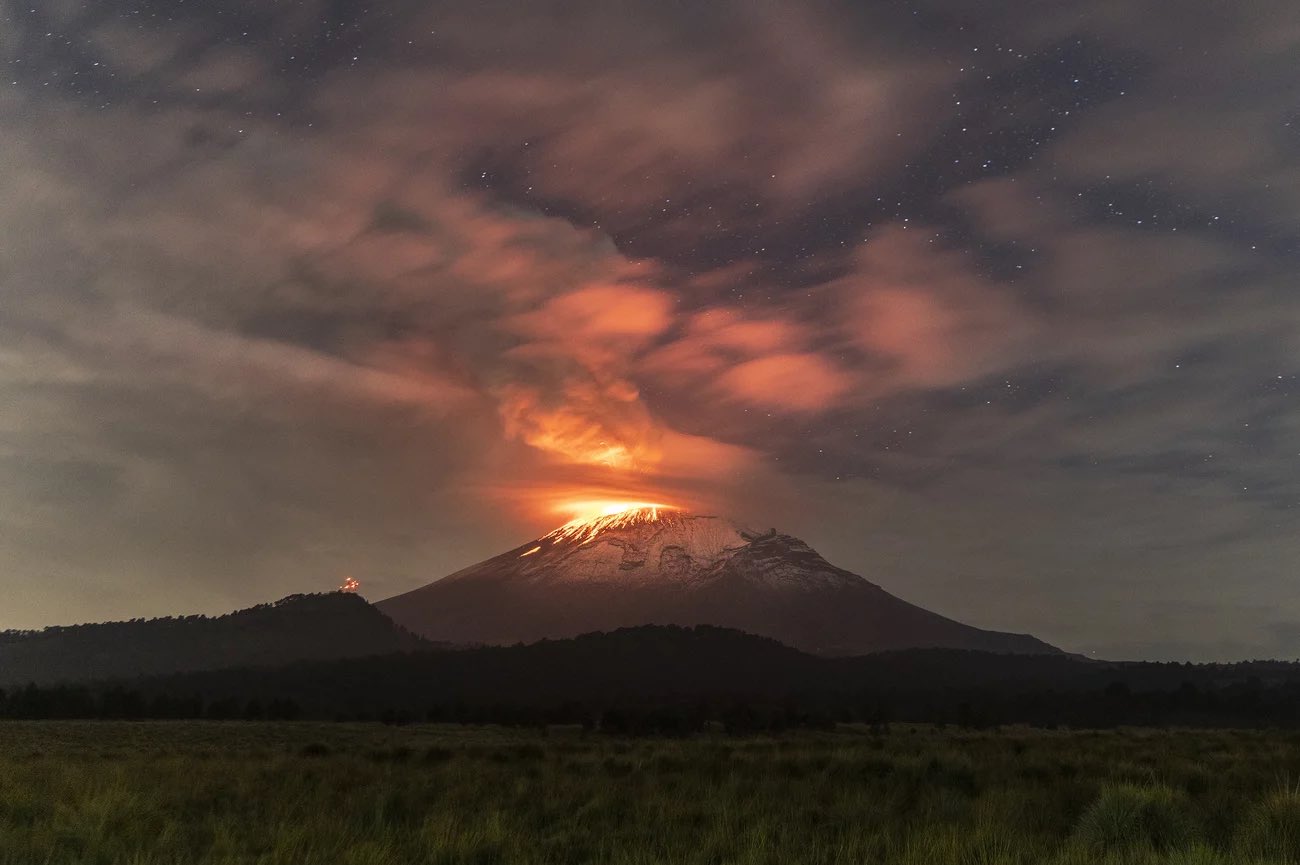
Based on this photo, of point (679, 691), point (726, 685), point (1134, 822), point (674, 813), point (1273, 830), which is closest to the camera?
point (1273, 830)

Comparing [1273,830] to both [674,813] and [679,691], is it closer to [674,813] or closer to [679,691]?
[674,813]

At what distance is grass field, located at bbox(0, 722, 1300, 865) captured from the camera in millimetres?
8156

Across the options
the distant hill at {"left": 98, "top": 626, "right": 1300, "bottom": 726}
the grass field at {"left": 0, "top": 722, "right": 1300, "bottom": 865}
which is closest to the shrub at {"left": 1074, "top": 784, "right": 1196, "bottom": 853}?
the grass field at {"left": 0, "top": 722, "right": 1300, "bottom": 865}

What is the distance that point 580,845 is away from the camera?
9.04 metres

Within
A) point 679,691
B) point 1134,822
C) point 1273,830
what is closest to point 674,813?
point 1134,822

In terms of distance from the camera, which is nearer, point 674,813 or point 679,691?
point 674,813

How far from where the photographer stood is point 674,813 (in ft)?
36.8

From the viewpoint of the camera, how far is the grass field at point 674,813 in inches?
321

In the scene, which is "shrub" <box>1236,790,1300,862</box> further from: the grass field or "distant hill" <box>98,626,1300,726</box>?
"distant hill" <box>98,626,1300,726</box>

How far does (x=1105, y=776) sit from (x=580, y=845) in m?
10.1

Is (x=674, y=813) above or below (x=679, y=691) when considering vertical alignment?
above

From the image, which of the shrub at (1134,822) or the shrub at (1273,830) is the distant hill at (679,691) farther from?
the shrub at (1273,830)

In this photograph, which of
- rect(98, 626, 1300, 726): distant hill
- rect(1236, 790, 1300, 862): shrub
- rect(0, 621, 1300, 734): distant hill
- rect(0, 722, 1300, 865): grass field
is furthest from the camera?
rect(98, 626, 1300, 726): distant hill

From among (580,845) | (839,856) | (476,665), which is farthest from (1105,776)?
(476,665)
